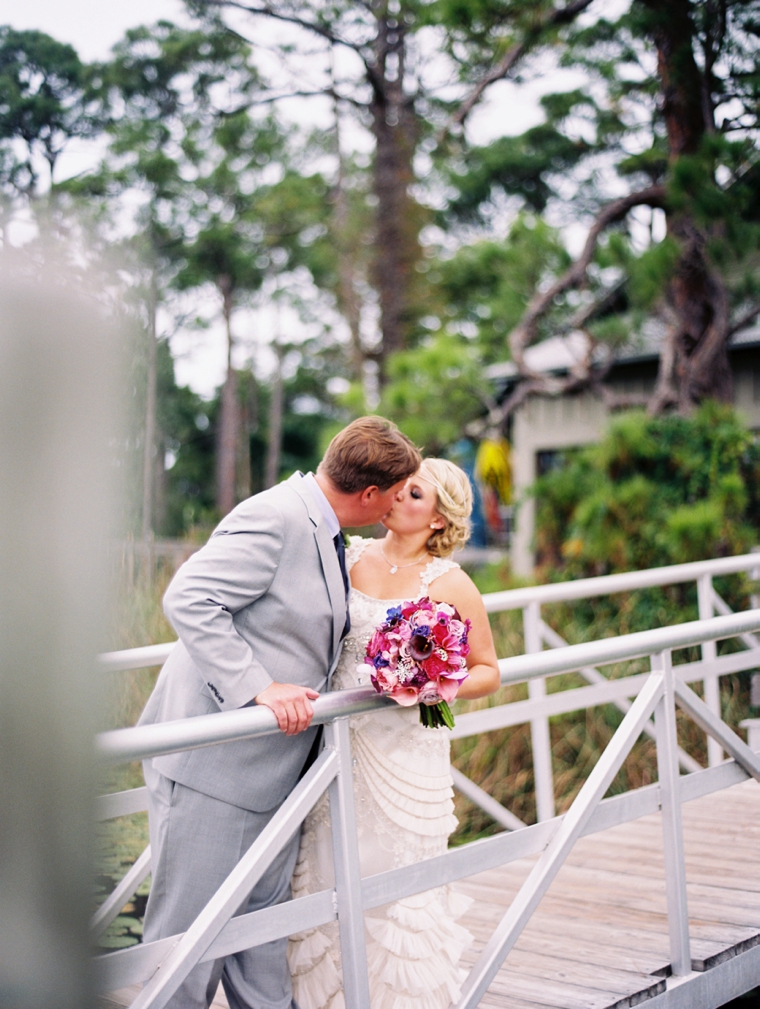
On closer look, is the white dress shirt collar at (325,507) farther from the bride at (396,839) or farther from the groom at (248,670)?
the bride at (396,839)

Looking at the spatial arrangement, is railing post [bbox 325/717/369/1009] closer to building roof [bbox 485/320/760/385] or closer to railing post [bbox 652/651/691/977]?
railing post [bbox 652/651/691/977]

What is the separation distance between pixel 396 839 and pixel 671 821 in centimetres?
84

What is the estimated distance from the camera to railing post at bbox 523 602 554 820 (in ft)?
14.6

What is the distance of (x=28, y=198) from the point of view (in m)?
1.08

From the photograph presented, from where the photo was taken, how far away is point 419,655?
7.43 ft

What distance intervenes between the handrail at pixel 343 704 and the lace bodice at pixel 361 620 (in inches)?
14.4

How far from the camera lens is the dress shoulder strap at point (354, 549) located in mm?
3043

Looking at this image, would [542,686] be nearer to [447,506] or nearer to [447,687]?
[447,506]

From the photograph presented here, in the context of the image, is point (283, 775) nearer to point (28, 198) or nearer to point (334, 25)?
point (28, 198)

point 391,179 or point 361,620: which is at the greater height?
point 391,179

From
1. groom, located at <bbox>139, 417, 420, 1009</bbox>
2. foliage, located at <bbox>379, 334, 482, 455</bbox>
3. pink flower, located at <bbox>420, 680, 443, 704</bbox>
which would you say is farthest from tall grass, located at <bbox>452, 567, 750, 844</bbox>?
pink flower, located at <bbox>420, 680, 443, 704</bbox>

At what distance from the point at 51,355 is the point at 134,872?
2.18 m

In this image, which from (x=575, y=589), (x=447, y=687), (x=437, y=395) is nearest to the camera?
(x=447, y=687)

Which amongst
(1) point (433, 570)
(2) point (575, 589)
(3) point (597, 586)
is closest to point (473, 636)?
(1) point (433, 570)
